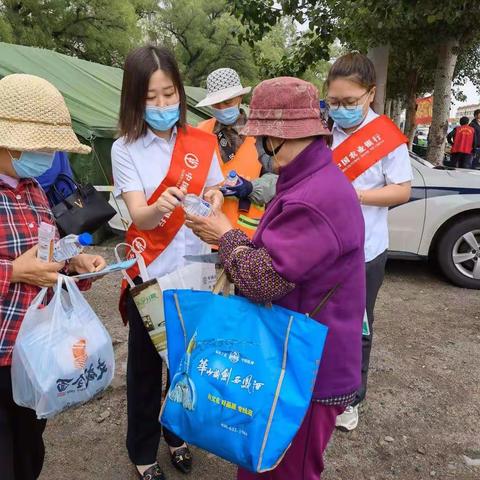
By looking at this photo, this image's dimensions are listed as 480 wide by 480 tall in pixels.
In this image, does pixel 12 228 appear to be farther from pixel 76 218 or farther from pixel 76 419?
pixel 76 419

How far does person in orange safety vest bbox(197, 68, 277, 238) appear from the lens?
2527mm

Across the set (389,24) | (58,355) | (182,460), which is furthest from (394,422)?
(389,24)

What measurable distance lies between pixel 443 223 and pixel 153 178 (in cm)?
378

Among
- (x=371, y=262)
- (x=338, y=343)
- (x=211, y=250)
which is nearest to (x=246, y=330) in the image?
(x=338, y=343)

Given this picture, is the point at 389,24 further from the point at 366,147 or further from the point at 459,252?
the point at 366,147

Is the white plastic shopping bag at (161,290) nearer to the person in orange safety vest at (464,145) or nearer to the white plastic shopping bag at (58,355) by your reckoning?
the white plastic shopping bag at (58,355)

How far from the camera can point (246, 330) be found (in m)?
1.43

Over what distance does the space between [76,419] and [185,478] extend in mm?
847

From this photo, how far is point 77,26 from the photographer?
22.0 m

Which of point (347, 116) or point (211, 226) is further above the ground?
point (347, 116)

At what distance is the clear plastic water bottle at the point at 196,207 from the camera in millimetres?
1689

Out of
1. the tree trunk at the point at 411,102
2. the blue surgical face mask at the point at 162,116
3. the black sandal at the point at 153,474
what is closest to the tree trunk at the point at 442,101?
the blue surgical face mask at the point at 162,116

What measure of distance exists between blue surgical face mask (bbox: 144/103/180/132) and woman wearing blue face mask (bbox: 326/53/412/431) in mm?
857

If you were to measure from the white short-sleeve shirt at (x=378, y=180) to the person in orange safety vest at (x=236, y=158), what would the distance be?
455 mm
